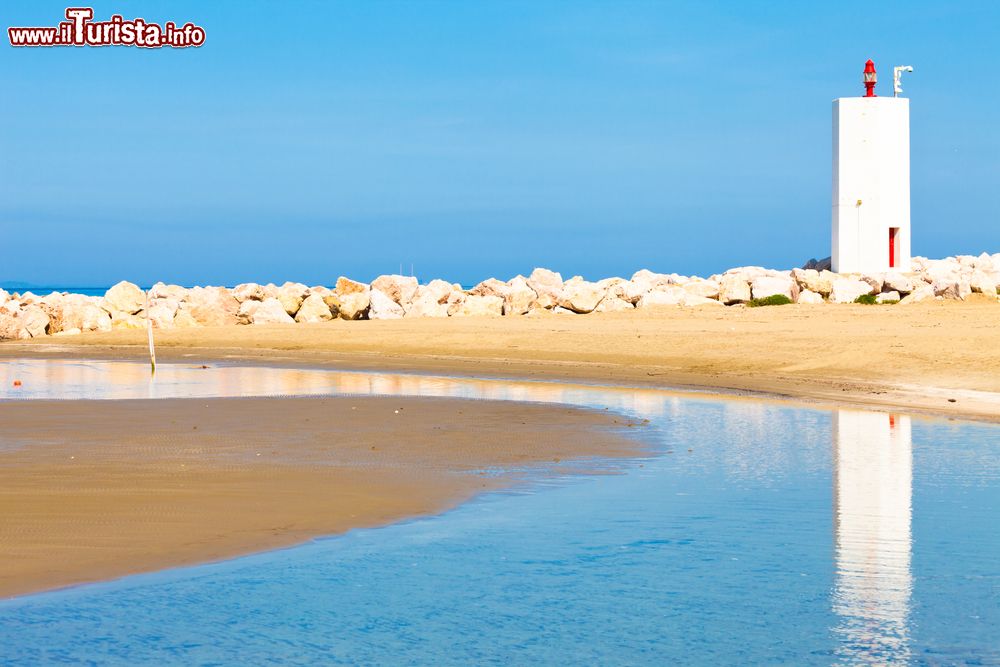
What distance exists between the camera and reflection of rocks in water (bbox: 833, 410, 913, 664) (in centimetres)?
568

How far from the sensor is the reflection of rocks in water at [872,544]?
18.6ft

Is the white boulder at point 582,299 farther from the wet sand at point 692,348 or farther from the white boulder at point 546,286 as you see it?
the wet sand at point 692,348

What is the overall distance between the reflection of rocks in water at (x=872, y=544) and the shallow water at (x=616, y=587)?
2cm

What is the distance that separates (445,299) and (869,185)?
12.8 m

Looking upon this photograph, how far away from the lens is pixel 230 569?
6.89m

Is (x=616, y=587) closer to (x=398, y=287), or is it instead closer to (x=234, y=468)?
(x=234, y=468)

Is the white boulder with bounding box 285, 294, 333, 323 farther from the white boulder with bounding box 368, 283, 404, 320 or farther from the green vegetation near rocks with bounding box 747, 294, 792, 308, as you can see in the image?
the green vegetation near rocks with bounding box 747, 294, 792, 308

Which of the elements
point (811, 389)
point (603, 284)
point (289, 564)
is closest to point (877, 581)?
point (289, 564)

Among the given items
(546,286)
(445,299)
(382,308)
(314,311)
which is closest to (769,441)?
(382,308)

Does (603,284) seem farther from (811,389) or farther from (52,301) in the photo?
(811,389)

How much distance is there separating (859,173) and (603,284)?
8.13 metres

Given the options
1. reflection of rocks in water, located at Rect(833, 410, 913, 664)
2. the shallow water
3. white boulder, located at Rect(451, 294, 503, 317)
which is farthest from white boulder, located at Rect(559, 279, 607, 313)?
the shallow water

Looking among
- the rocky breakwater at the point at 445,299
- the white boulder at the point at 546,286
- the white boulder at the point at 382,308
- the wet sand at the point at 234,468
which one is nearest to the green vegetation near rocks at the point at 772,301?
the rocky breakwater at the point at 445,299

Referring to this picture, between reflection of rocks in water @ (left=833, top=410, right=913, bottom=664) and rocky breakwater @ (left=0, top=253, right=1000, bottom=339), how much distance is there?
20.5 metres
